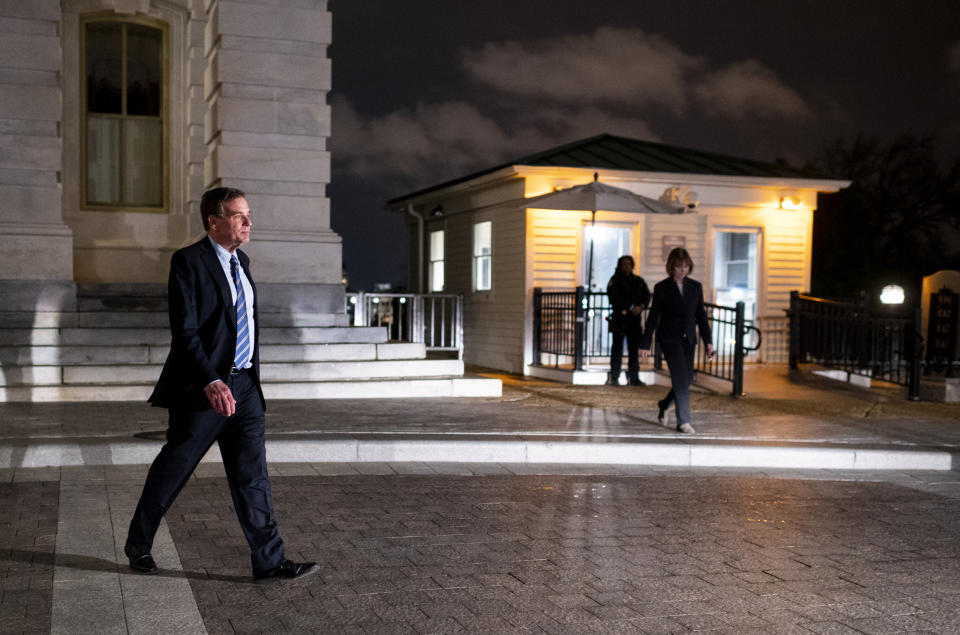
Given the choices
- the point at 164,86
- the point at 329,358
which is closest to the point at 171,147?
the point at 164,86

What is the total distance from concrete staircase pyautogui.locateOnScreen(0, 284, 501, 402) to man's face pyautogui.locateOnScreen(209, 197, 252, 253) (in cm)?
675

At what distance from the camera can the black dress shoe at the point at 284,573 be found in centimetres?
482

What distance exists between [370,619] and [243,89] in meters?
10.0

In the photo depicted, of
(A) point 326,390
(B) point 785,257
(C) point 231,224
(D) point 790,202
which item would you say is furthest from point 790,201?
(C) point 231,224

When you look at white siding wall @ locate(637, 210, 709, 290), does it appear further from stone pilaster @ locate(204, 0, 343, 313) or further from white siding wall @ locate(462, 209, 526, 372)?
stone pilaster @ locate(204, 0, 343, 313)

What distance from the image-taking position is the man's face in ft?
15.9

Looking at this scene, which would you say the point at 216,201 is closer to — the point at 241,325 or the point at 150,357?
the point at 241,325

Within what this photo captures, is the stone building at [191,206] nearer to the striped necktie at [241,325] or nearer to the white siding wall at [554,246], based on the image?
the white siding wall at [554,246]

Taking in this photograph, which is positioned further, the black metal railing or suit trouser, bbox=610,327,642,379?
suit trouser, bbox=610,327,642,379

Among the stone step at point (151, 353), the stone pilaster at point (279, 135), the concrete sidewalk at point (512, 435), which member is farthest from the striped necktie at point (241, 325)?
the stone pilaster at point (279, 135)

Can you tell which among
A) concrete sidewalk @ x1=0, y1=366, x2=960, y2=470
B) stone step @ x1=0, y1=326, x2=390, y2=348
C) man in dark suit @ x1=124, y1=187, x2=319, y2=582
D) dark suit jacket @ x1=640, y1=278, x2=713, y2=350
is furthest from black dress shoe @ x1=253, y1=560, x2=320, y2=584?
stone step @ x1=0, y1=326, x2=390, y2=348

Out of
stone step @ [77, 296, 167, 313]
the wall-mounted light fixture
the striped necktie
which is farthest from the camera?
the wall-mounted light fixture

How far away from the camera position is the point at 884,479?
841cm

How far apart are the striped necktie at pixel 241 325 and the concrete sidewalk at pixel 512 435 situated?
135 inches
